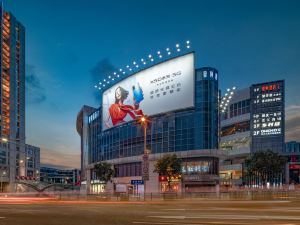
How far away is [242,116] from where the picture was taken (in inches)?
5443

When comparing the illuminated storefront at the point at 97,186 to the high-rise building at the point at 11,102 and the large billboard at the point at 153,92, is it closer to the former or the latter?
the large billboard at the point at 153,92

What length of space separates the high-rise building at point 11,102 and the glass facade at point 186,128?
85.7 m

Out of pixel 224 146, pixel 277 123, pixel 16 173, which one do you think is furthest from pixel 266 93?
pixel 16 173

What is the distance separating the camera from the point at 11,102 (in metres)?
173

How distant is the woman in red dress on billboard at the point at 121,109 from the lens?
92312 millimetres

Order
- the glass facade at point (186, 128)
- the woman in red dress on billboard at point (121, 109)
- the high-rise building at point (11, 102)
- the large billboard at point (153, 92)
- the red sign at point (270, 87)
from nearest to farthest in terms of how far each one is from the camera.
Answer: the glass facade at point (186, 128) < the large billboard at point (153, 92) < the woman in red dress on billboard at point (121, 109) < the red sign at point (270, 87) < the high-rise building at point (11, 102)

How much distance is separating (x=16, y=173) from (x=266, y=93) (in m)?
114

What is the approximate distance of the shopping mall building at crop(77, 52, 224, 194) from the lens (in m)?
78.0

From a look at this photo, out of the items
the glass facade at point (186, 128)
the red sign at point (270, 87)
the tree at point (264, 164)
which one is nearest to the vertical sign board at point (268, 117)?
the red sign at point (270, 87)

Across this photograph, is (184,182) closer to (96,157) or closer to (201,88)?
(201,88)

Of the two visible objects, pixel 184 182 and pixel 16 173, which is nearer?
pixel 184 182

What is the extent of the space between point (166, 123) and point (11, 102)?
363 ft

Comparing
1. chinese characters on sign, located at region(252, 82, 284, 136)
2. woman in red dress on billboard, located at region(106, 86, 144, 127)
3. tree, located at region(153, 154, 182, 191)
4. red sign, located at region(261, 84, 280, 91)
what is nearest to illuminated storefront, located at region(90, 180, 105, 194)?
woman in red dress on billboard, located at region(106, 86, 144, 127)

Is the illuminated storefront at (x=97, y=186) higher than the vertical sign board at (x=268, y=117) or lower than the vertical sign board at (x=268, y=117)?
lower
